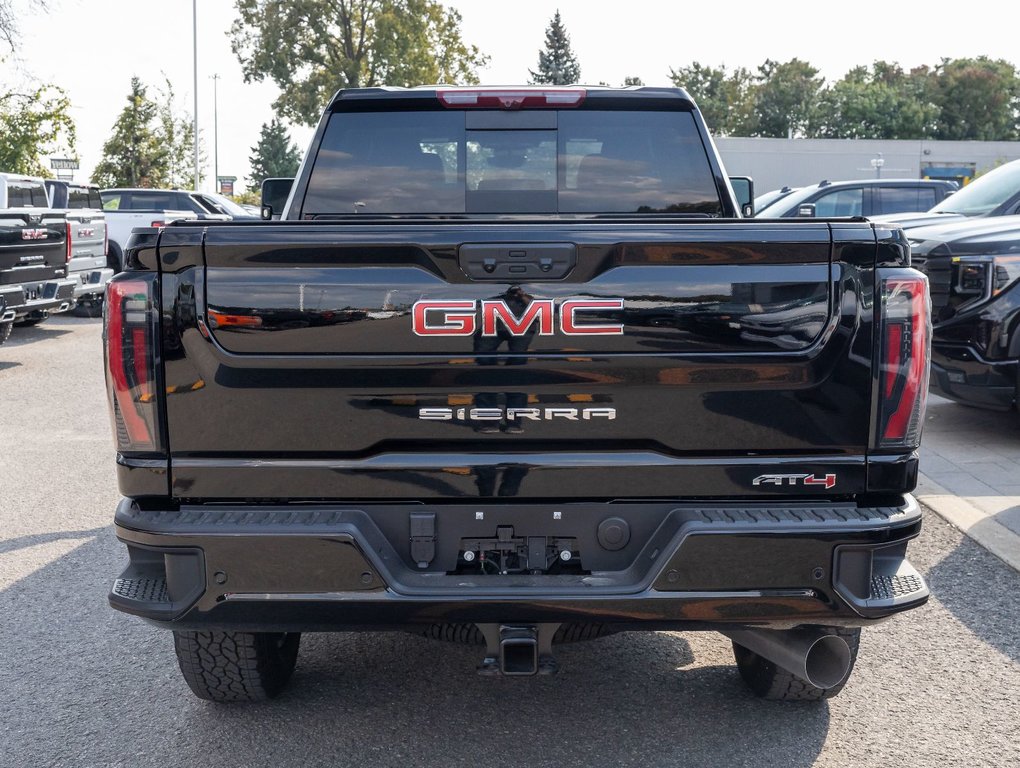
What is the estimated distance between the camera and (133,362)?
2930 millimetres

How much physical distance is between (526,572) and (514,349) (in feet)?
2.02

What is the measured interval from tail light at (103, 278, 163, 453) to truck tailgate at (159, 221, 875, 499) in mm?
50

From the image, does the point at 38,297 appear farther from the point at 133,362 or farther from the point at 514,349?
the point at 514,349

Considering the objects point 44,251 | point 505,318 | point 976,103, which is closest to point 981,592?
point 505,318

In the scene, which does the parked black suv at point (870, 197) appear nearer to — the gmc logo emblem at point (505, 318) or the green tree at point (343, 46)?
the gmc logo emblem at point (505, 318)

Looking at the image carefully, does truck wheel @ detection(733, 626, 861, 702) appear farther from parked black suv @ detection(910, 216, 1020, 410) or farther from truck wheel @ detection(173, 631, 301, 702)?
parked black suv @ detection(910, 216, 1020, 410)

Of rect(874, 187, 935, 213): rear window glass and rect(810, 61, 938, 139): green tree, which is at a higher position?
rect(810, 61, 938, 139): green tree

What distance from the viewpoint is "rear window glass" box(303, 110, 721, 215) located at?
4.59 meters

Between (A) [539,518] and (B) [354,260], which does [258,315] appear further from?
(A) [539,518]

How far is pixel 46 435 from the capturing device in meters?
8.66

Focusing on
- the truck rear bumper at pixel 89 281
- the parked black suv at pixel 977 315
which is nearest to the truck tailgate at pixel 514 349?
the parked black suv at pixel 977 315

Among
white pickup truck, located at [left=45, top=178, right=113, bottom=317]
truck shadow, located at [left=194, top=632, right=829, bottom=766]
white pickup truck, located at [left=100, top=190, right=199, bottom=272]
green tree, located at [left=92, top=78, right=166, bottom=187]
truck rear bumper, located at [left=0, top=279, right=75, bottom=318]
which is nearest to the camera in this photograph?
truck shadow, located at [left=194, top=632, right=829, bottom=766]

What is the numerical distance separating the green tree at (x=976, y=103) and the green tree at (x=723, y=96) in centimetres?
1749

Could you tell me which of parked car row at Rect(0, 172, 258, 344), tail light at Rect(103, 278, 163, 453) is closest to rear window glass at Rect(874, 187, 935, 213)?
parked car row at Rect(0, 172, 258, 344)
